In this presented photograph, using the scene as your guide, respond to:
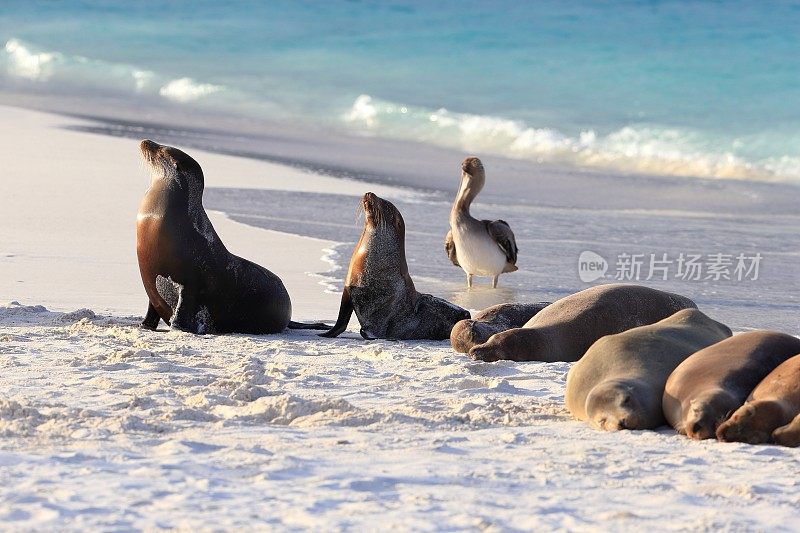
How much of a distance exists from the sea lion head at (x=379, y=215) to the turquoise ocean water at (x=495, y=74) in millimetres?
17959

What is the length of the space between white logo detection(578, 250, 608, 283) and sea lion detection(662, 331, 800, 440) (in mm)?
5406

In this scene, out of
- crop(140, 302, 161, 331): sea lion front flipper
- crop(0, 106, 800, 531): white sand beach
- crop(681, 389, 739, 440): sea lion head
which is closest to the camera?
crop(0, 106, 800, 531): white sand beach

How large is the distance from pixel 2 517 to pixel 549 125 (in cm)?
2809

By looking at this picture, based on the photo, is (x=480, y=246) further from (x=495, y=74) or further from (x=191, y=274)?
(x=495, y=74)

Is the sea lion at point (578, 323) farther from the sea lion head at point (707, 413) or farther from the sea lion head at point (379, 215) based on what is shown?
the sea lion head at point (707, 413)

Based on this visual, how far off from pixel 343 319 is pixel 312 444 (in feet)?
11.2

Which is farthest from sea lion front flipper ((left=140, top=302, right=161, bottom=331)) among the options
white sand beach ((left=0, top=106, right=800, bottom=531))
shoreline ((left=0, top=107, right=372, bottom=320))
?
shoreline ((left=0, top=107, right=372, bottom=320))

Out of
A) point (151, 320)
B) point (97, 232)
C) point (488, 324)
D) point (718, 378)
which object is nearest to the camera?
point (718, 378)

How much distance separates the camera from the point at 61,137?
2142cm

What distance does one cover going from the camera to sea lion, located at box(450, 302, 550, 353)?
7.45 meters

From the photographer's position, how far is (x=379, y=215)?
8492mm

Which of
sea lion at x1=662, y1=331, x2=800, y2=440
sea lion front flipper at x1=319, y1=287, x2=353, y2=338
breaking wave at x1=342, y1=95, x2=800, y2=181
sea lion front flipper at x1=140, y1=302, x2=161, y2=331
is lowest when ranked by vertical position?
sea lion front flipper at x1=140, y1=302, x2=161, y2=331

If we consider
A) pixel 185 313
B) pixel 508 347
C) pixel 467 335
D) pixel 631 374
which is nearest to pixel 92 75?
pixel 185 313

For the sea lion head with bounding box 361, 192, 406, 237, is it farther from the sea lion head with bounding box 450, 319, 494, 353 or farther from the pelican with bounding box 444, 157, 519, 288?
the pelican with bounding box 444, 157, 519, 288
